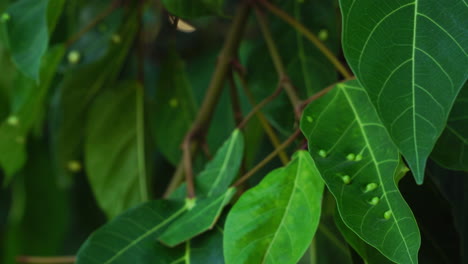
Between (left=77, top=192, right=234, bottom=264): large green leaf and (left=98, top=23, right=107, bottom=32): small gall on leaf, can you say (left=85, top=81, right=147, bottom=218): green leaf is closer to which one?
(left=98, top=23, right=107, bottom=32): small gall on leaf

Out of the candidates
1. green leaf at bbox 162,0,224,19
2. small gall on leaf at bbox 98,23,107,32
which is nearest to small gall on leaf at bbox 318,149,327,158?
green leaf at bbox 162,0,224,19

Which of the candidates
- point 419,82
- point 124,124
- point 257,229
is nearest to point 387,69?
point 419,82

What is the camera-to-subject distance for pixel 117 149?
82cm

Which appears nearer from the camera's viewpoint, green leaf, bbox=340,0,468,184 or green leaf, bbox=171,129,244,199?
green leaf, bbox=340,0,468,184

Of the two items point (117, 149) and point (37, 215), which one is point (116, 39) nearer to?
point (117, 149)

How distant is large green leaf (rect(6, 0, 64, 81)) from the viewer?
569mm

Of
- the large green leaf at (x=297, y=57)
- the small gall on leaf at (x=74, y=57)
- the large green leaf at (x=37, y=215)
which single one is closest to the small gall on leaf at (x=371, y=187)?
the large green leaf at (x=297, y=57)

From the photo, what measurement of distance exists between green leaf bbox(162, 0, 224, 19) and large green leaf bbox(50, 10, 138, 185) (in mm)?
256

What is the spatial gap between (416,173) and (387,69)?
0.07 m

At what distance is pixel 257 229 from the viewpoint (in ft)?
1.45

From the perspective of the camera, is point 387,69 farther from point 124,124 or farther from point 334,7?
point 124,124

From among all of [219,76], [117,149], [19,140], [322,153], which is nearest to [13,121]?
[19,140]

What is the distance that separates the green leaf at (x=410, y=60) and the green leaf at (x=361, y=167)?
6 cm

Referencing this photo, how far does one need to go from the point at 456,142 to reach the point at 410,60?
0.13 metres
